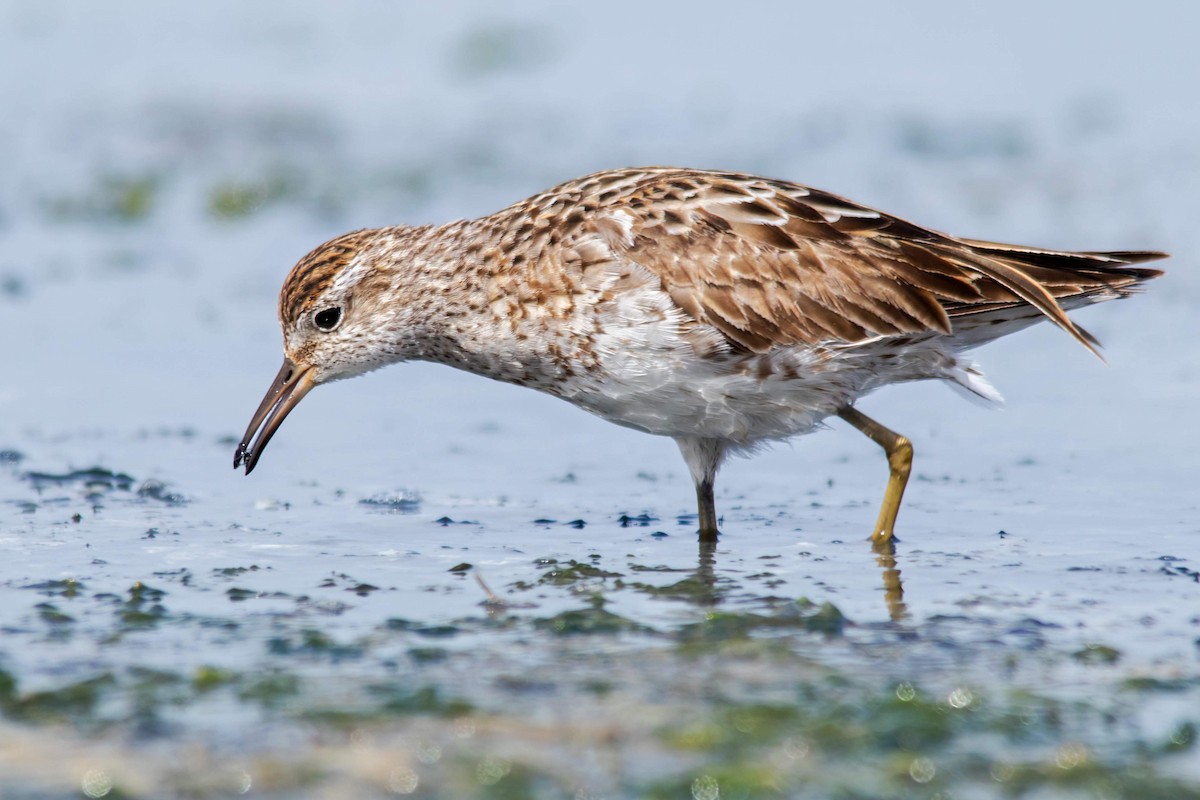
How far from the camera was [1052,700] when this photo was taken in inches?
252

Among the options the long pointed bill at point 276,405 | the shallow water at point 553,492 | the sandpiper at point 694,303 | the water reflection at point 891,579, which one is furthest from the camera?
the long pointed bill at point 276,405

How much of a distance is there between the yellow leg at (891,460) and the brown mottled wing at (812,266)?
0.80m

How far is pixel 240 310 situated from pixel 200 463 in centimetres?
394

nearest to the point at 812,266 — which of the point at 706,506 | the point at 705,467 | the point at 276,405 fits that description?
the point at 705,467

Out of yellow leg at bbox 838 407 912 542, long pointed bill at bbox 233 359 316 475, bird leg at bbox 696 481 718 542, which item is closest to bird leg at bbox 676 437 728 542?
bird leg at bbox 696 481 718 542

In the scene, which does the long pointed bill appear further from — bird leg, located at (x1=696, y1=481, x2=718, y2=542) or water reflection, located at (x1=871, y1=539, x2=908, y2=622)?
water reflection, located at (x1=871, y1=539, x2=908, y2=622)

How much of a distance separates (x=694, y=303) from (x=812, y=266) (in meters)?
0.75

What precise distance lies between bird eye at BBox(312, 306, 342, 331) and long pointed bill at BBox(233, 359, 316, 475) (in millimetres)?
294

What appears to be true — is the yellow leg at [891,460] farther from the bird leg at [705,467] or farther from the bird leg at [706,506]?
the bird leg at [706,506]

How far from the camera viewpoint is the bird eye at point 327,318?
31.3 feet

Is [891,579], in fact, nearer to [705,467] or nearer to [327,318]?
[705,467]

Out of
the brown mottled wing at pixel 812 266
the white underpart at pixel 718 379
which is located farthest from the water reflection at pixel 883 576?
the brown mottled wing at pixel 812 266

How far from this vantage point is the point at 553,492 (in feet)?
34.1

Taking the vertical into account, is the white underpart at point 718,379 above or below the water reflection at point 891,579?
above
